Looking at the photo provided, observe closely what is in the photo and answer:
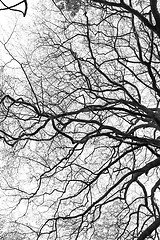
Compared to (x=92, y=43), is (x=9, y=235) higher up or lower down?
lower down

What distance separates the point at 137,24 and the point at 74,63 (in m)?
1.36

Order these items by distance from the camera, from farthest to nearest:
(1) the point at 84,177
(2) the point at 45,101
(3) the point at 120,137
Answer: (1) the point at 84,177 < (2) the point at 45,101 < (3) the point at 120,137

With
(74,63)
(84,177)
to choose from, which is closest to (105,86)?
(74,63)

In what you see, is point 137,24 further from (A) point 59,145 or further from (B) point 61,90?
(A) point 59,145

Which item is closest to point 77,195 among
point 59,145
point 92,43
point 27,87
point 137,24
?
point 59,145

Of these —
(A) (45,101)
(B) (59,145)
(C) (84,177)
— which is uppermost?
(A) (45,101)

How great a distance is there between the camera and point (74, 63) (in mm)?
6980

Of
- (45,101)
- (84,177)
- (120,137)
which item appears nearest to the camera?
(120,137)

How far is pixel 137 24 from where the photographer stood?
7.07 m

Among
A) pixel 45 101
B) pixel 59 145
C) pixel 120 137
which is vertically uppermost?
pixel 45 101

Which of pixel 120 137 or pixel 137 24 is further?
pixel 137 24

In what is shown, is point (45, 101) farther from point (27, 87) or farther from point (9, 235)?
point (9, 235)

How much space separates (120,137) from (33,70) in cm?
209

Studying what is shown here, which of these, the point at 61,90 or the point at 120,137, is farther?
the point at 61,90
